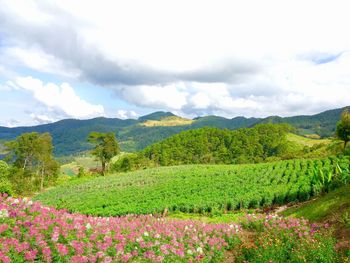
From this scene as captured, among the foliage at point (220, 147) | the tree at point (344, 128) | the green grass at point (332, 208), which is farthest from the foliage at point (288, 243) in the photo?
the foliage at point (220, 147)

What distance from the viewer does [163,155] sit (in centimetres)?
14975

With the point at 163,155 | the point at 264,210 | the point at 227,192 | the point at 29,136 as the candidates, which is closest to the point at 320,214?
the point at 264,210

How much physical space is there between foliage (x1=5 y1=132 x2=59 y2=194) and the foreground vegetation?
62.9m

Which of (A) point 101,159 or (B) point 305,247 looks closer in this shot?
(B) point 305,247

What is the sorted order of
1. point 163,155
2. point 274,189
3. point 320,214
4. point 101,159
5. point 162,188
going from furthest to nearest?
point 163,155 → point 101,159 → point 162,188 → point 274,189 → point 320,214

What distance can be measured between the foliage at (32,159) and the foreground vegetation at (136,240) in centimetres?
6288

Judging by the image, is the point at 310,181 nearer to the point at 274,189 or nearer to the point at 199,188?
the point at 274,189

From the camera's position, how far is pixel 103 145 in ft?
275

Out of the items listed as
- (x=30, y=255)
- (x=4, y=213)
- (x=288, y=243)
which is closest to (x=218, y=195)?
(x=288, y=243)

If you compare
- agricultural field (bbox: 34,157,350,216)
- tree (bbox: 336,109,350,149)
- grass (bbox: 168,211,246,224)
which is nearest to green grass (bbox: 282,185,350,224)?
agricultural field (bbox: 34,157,350,216)

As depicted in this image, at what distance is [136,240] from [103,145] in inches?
3059

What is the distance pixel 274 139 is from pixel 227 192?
13432 centimetres

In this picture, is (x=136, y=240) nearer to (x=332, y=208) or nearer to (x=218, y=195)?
(x=332, y=208)

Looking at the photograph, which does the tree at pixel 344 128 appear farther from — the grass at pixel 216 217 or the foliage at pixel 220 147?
the foliage at pixel 220 147
